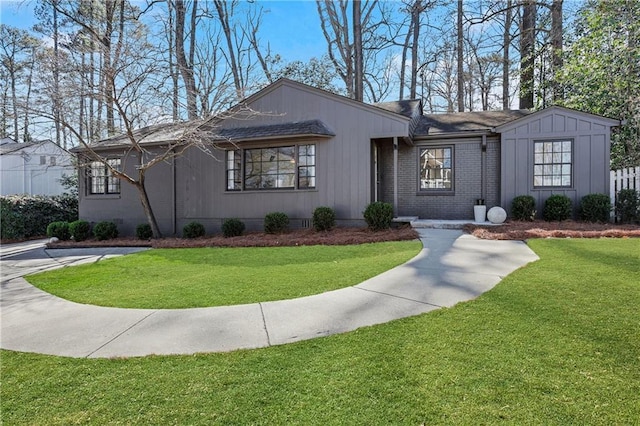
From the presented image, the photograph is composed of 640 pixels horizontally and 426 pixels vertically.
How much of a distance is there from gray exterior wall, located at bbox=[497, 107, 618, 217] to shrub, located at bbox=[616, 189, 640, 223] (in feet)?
1.48

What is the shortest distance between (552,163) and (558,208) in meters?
1.56

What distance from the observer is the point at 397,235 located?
27.7ft

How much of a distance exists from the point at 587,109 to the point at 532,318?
42.3ft

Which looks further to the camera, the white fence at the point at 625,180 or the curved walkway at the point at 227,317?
the white fence at the point at 625,180

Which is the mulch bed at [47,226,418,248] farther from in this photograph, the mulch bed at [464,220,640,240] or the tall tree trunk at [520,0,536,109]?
the tall tree trunk at [520,0,536,109]

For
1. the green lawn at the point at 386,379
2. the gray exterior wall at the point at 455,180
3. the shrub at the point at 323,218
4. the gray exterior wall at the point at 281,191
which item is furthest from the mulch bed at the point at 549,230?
the green lawn at the point at 386,379

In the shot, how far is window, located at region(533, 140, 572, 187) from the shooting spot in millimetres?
10391

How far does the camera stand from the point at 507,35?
17.5 metres

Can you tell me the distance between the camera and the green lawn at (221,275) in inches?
169

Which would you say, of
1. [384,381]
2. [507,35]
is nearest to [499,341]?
[384,381]

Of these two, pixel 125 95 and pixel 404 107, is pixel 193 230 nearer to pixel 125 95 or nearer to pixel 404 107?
pixel 125 95

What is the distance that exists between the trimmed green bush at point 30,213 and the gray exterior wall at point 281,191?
3.37 m

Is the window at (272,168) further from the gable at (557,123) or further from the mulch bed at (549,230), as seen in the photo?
the gable at (557,123)

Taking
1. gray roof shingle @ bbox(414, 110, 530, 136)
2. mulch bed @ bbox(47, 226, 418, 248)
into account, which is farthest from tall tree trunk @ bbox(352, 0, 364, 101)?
mulch bed @ bbox(47, 226, 418, 248)
